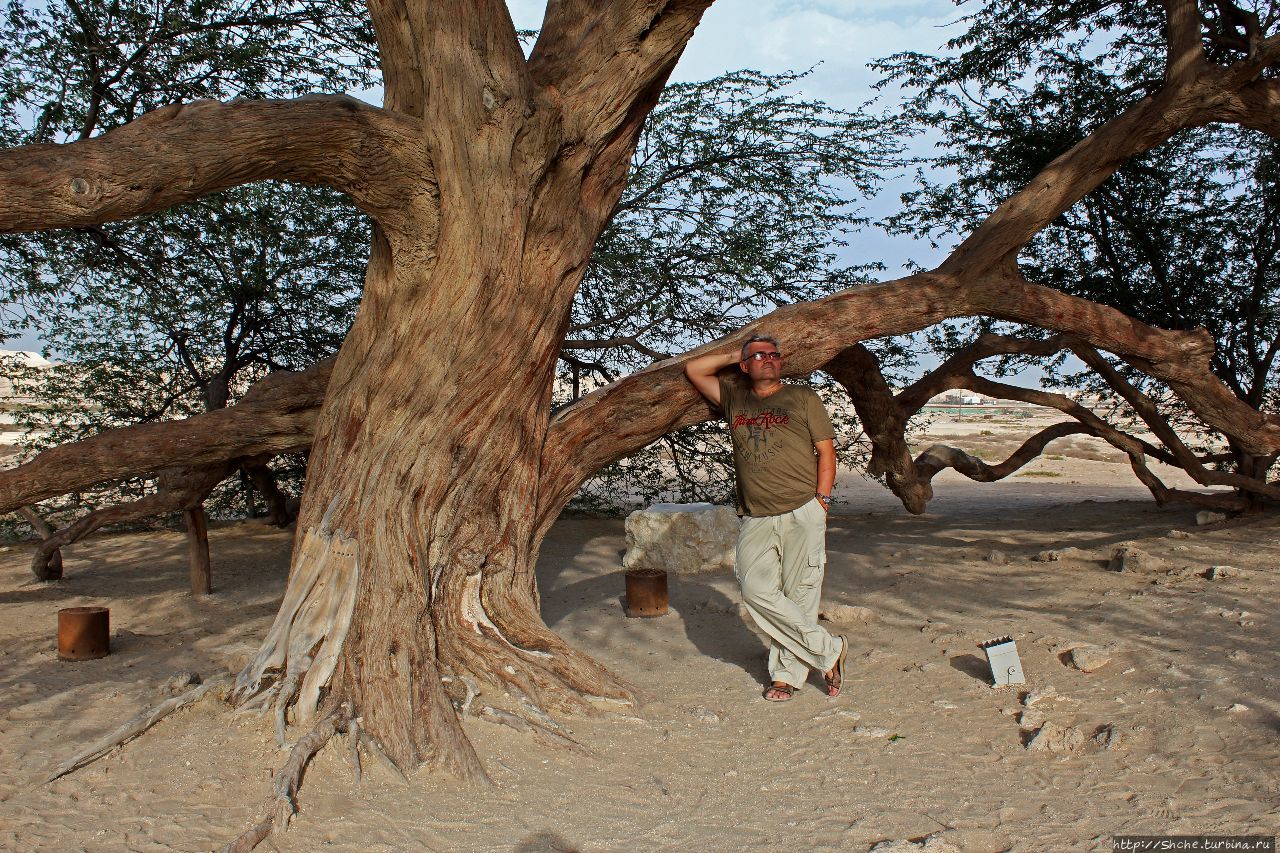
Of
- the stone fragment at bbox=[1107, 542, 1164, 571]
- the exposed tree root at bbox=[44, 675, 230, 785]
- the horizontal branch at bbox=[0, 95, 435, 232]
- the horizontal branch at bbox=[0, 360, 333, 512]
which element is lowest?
the exposed tree root at bbox=[44, 675, 230, 785]

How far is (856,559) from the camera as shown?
8312 millimetres

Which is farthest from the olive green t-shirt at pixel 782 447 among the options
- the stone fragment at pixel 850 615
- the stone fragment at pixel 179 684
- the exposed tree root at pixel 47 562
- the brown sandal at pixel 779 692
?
the exposed tree root at pixel 47 562

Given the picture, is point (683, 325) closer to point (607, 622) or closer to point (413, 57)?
point (607, 622)

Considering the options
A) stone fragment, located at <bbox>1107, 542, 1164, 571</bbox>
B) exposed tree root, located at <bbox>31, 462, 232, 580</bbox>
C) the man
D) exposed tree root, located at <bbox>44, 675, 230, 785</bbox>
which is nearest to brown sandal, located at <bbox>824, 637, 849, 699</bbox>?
the man

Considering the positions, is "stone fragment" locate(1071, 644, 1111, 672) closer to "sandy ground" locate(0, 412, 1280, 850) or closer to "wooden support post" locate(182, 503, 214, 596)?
"sandy ground" locate(0, 412, 1280, 850)

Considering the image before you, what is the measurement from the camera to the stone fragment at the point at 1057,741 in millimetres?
4250

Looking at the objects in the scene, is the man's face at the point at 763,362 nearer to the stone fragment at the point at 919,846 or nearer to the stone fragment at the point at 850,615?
the stone fragment at the point at 850,615

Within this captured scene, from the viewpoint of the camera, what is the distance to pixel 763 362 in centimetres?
506

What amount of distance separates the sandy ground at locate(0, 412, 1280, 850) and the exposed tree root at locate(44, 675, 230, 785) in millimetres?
39

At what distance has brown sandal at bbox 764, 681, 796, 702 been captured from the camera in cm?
509

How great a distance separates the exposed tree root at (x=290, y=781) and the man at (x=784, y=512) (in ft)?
6.76

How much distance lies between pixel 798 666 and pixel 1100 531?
18.6ft

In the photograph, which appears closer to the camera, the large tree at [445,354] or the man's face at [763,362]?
the large tree at [445,354]

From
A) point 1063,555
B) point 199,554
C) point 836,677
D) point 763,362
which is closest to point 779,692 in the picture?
point 836,677
